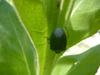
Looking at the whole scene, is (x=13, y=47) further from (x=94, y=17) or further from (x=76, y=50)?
(x=94, y=17)

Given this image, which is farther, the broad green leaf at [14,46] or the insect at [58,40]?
the insect at [58,40]

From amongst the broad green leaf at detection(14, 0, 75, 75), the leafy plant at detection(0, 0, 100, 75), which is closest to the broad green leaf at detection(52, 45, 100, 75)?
the leafy plant at detection(0, 0, 100, 75)

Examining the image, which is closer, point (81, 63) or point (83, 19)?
point (81, 63)

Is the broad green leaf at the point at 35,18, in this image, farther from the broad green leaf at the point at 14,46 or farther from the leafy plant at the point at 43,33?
the broad green leaf at the point at 14,46

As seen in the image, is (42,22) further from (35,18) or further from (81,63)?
(81,63)

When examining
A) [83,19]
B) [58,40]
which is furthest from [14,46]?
[83,19]

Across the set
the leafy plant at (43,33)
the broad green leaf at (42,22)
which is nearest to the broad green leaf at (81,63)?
the leafy plant at (43,33)

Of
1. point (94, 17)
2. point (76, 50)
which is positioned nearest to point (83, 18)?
point (94, 17)
